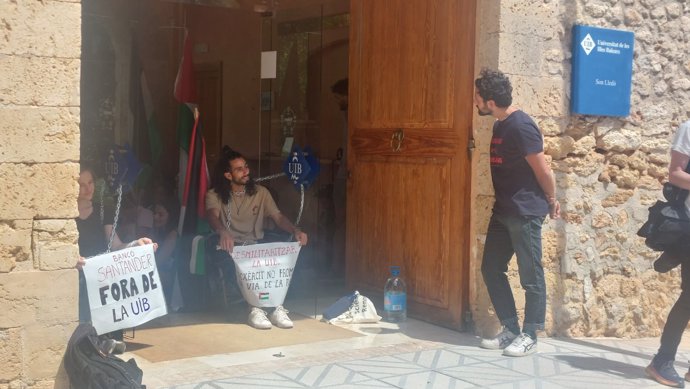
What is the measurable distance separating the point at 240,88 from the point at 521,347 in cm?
541

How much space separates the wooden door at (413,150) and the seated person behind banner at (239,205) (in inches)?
33.7

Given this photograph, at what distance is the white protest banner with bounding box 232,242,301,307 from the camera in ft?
21.6

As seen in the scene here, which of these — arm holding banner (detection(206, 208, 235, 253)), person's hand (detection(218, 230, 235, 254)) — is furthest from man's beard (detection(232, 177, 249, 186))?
person's hand (detection(218, 230, 235, 254))

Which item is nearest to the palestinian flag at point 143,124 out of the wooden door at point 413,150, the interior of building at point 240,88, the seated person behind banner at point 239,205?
the interior of building at point 240,88

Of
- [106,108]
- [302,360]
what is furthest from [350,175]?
[106,108]

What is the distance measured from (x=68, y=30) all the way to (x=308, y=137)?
4412 mm

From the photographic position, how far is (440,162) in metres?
6.84

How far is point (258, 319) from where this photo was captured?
665 cm

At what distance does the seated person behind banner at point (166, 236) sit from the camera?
7105 millimetres

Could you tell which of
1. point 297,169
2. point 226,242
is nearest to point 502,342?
point 226,242

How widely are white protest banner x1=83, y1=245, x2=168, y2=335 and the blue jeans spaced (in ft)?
7.20

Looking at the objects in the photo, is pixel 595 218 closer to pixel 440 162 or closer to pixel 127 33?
pixel 440 162

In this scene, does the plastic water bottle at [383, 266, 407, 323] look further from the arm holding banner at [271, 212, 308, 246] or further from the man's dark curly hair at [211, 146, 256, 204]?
the man's dark curly hair at [211, 146, 256, 204]

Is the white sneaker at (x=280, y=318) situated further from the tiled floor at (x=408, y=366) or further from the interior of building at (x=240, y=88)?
the interior of building at (x=240, y=88)
